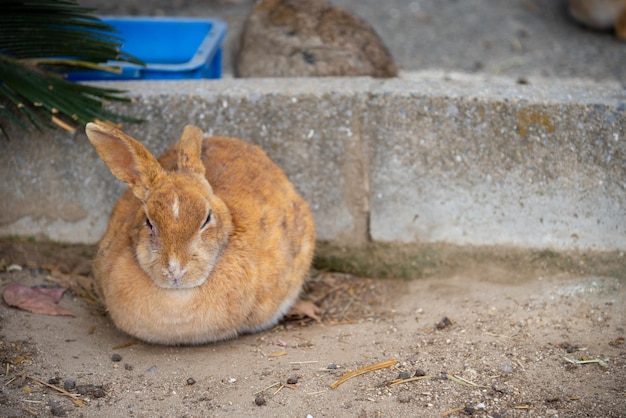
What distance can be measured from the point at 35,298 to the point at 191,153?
3.70 feet

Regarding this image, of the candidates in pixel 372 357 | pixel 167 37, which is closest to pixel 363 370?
pixel 372 357

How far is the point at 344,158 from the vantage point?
425 cm

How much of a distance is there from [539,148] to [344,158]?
96 cm

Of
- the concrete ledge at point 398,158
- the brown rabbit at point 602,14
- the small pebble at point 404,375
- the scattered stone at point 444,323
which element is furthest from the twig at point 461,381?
the brown rabbit at point 602,14

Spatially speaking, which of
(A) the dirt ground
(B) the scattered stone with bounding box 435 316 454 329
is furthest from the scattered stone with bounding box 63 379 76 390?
(B) the scattered stone with bounding box 435 316 454 329

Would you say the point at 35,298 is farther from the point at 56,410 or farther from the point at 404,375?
the point at 404,375

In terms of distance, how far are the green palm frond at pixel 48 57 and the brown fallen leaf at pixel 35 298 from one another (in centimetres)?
77

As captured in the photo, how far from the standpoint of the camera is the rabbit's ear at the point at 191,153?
3.60m

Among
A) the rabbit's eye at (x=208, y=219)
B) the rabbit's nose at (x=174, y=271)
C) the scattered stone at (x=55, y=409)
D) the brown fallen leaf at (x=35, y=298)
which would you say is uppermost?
the rabbit's eye at (x=208, y=219)

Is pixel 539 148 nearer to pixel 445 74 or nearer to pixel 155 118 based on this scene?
pixel 155 118

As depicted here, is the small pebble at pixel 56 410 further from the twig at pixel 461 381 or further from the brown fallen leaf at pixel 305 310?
the twig at pixel 461 381

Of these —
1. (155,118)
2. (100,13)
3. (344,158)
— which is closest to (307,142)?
(344,158)

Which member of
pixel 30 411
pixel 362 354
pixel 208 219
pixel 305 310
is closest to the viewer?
pixel 30 411

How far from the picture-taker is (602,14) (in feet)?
23.8
